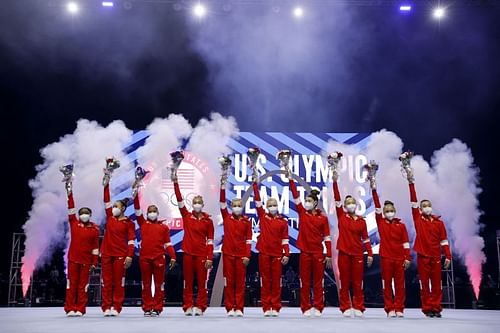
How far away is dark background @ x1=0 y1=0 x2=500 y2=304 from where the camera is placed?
12695mm

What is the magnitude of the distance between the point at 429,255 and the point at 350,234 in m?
1.21

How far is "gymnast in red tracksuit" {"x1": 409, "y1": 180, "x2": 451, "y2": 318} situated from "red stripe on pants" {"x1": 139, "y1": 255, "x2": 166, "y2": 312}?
370cm

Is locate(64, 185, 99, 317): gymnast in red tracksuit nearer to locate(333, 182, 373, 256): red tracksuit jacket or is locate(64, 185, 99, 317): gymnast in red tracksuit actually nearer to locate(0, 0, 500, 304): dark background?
locate(333, 182, 373, 256): red tracksuit jacket

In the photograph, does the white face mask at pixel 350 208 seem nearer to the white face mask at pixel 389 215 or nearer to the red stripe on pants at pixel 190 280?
the white face mask at pixel 389 215

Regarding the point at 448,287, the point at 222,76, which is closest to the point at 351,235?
the point at 448,287

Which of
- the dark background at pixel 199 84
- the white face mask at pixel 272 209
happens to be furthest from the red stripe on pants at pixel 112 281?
the dark background at pixel 199 84

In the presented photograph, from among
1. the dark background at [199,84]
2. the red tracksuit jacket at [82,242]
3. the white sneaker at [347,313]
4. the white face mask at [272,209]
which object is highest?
the dark background at [199,84]

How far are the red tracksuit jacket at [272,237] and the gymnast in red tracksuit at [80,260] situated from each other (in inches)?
93.5

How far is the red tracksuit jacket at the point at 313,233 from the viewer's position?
7160 mm

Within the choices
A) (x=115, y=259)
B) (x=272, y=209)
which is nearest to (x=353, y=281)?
(x=272, y=209)

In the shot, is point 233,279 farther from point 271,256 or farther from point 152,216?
point 152,216

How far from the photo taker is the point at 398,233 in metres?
7.37

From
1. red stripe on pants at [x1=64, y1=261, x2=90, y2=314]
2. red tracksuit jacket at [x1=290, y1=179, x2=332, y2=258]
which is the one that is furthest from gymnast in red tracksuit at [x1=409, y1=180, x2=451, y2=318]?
red stripe on pants at [x1=64, y1=261, x2=90, y2=314]

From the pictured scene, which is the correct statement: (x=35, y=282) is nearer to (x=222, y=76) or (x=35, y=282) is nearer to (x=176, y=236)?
(x=176, y=236)
